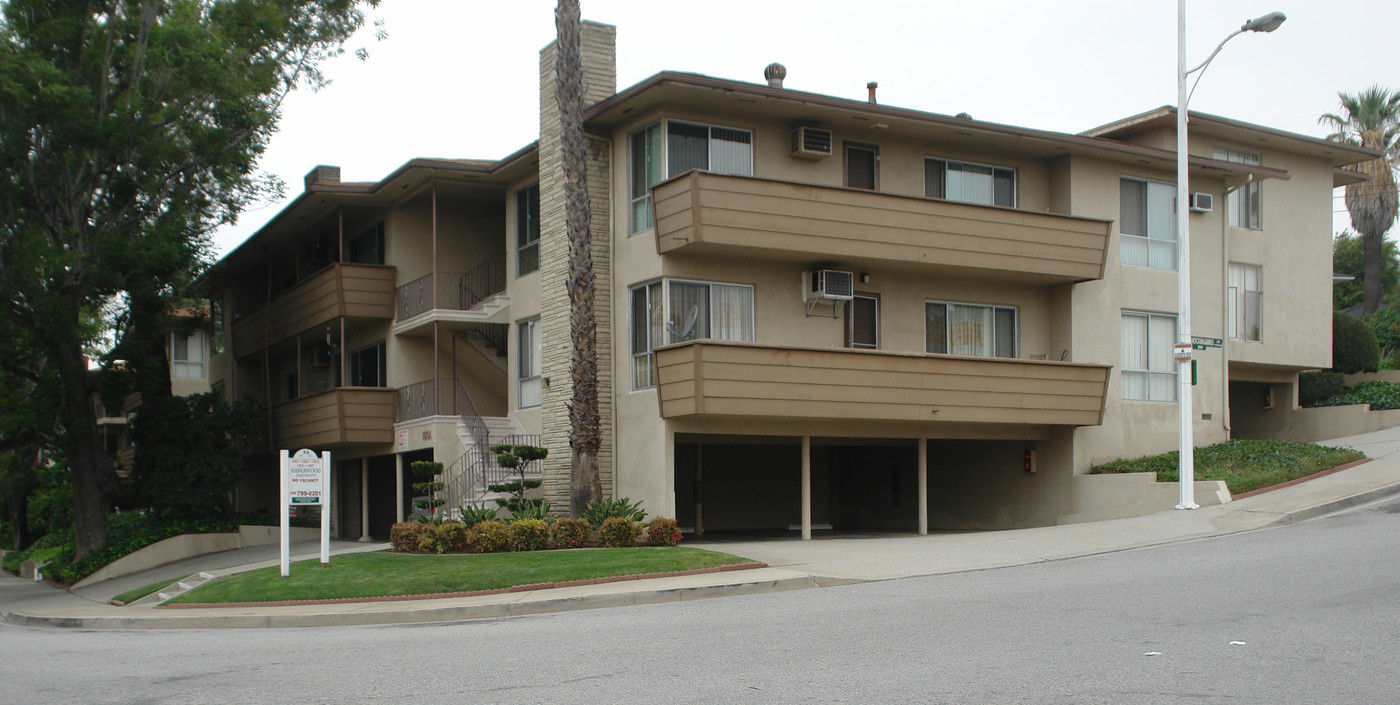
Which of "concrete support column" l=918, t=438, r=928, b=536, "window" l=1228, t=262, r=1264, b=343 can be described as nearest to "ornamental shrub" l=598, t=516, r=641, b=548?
"concrete support column" l=918, t=438, r=928, b=536

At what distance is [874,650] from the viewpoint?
9.76 meters

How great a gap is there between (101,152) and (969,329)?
18.4 metres

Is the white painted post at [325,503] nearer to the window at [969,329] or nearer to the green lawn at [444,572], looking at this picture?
the green lawn at [444,572]

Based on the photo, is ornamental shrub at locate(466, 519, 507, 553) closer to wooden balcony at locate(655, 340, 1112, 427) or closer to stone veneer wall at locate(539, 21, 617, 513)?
stone veneer wall at locate(539, 21, 617, 513)

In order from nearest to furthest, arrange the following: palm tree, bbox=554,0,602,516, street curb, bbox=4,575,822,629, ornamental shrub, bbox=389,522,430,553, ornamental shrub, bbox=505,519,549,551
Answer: street curb, bbox=4,575,822,629
ornamental shrub, bbox=505,519,549,551
ornamental shrub, bbox=389,522,430,553
palm tree, bbox=554,0,602,516

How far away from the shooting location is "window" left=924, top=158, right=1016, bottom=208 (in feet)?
79.4

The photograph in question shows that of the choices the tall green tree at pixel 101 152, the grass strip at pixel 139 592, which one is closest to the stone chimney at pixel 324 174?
the tall green tree at pixel 101 152

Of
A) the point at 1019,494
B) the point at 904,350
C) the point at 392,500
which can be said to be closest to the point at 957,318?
the point at 904,350

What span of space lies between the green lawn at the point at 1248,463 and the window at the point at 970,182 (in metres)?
5.93

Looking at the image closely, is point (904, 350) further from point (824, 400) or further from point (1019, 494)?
point (1019, 494)

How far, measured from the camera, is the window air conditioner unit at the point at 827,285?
72.4 ft

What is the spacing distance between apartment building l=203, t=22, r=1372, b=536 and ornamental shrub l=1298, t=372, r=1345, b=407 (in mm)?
1205

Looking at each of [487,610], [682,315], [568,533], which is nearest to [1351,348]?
[682,315]

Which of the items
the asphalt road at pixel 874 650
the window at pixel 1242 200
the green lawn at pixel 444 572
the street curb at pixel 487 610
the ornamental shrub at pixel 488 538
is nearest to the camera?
the asphalt road at pixel 874 650
